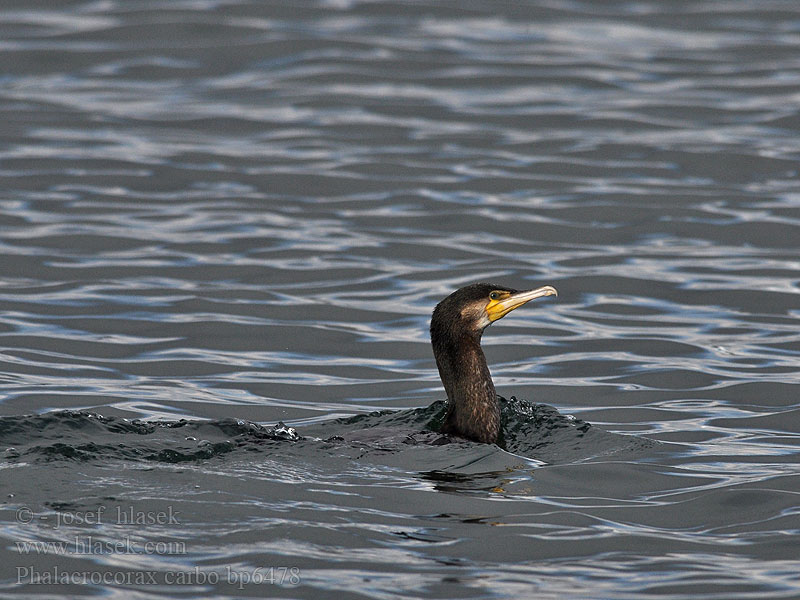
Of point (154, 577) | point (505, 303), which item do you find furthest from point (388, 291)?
point (154, 577)

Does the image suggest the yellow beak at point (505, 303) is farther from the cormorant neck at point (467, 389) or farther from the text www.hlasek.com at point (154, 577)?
the text www.hlasek.com at point (154, 577)

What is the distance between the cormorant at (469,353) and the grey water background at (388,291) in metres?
0.32

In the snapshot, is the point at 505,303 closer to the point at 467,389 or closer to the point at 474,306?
the point at 474,306

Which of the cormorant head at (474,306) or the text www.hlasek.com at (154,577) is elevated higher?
the cormorant head at (474,306)

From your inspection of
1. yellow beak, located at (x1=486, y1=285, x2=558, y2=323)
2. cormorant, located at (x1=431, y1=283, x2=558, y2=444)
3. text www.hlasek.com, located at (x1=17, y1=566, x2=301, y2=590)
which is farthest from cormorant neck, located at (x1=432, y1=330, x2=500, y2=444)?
text www.hlasek.com, located at (x1=17, y1=566, x2=301, y2=590)

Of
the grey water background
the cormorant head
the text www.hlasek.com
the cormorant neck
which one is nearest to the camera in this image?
the text www.hlasek.com

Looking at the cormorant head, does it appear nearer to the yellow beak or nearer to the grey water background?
the yellow beak

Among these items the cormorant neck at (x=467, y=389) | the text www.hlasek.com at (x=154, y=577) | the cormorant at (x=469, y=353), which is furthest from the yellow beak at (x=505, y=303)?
the text www.hlasek.com at (x=154, y=577)

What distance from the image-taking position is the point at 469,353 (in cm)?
938

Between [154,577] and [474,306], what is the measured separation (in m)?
3.69

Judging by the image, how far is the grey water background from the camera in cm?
691

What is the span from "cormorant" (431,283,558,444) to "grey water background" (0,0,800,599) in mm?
320

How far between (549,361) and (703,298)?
2.55 meters

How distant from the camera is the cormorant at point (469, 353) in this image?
9.27m
